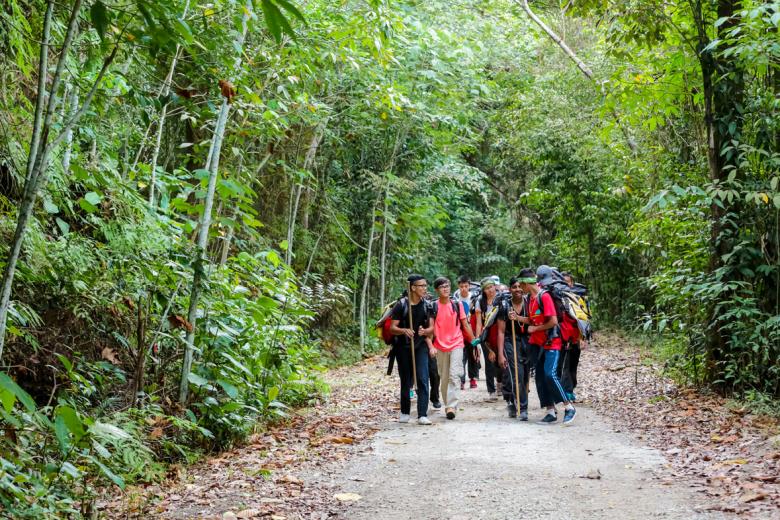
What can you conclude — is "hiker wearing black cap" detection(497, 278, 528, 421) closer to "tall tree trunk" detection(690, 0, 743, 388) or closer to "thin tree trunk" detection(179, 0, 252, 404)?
"tall tree trunk" detection(690, 0, 743, 388)

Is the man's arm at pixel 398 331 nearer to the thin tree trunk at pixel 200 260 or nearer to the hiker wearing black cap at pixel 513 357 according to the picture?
the hiker wearing black cap at pixel 513 357

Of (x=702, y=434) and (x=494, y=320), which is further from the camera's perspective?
(x=494, y=320)

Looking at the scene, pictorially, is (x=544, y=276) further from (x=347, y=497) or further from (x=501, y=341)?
(x=347, y=497)

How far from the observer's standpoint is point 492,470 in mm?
6793

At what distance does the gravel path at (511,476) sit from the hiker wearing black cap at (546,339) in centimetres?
43

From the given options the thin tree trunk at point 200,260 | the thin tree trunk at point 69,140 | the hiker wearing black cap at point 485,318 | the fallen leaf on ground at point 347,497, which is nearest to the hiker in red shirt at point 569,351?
the hiker wearing black cap at point 485,318

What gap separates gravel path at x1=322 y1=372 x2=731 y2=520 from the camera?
5.49 metres

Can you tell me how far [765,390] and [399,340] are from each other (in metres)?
4.59

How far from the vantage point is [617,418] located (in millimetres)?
9914

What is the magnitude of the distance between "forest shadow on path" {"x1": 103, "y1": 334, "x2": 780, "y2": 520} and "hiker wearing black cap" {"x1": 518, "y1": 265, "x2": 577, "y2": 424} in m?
0.32

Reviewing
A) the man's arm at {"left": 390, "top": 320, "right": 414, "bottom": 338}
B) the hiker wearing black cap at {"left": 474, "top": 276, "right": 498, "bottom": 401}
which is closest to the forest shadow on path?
the man's arm at {"left": 390, "top": 320, "right": 414, "bottom": 338}

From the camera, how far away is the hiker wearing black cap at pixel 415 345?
988 centimetres

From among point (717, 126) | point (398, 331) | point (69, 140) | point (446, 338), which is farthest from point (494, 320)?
point (69, 140)

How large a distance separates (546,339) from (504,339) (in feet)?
6.15
